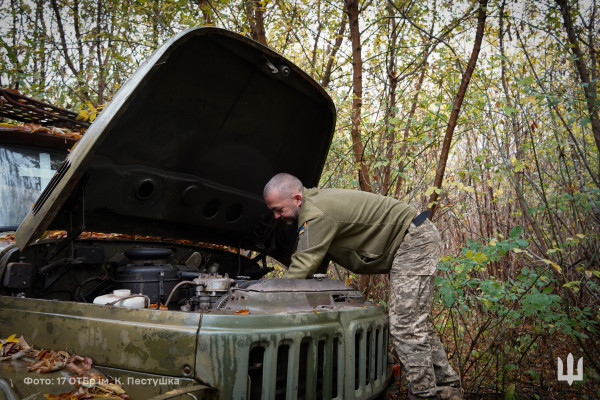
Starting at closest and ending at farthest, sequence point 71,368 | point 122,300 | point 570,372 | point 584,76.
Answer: point 71,368
point 122,300
point 570,372
point 584,76

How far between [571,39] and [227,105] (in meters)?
3.84

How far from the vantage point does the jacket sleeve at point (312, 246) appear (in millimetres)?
2732

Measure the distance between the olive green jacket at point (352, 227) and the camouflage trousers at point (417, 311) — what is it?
119 mm

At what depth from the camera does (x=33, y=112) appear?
3.63 m

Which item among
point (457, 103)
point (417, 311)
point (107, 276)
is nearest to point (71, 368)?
point (107, 276)

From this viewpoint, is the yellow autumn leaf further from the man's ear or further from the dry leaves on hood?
the man's ear

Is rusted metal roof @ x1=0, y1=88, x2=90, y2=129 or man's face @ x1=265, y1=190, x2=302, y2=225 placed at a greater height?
rusted metal roof @ x1=0, y1=88, x2=90, y2=129

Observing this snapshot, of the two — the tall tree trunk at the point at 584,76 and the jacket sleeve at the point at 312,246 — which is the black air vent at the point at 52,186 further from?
the tall tree trunk at the point at 584,76

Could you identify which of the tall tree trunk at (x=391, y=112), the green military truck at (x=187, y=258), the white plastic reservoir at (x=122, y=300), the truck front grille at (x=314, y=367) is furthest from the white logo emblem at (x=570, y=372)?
the white plastic reservoir at (x=122, y=300)

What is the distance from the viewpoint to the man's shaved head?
10.5 ft

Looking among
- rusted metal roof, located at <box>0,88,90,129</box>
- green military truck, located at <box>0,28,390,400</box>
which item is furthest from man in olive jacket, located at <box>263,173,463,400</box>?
rusted metal roof, located at <box>0,88,90,129</box>

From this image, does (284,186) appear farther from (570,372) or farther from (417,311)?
(570,372)

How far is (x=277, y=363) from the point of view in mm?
2068

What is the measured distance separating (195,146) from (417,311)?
200 cm
